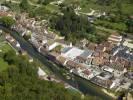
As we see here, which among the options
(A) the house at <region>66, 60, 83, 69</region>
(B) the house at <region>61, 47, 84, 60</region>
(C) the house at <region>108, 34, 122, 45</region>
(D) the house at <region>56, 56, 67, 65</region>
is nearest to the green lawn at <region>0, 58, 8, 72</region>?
(D) the house at <region>56, 56, 67, 65</region>

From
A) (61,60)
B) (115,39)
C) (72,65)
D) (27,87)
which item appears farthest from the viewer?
(115,39)

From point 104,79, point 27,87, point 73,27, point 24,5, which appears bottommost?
point 104,79

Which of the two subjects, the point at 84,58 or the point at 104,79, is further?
the point at 84,58

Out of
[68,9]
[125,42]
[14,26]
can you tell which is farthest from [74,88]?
[68,9]

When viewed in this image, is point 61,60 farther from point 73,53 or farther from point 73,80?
point 73,80

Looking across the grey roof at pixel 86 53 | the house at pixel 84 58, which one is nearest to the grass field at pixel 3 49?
the house at pixel 84 58

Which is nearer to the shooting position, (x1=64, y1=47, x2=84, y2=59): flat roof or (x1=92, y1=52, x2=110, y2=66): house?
(x1=92, y1=52, x2=110, y2=66): house

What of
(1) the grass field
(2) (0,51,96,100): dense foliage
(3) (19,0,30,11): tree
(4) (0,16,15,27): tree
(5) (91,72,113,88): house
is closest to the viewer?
(2) (0,51,96,100): dense foliage

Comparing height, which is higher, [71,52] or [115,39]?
[115,39]

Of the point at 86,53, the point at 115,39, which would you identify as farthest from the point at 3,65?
the point at 115,39

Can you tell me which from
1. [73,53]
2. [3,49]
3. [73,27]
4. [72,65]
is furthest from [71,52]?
[3,49]

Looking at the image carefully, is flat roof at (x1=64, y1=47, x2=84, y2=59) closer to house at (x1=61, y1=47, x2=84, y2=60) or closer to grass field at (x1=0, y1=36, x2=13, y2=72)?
house at (x1=61, y1=47, x2=84, y2=60)

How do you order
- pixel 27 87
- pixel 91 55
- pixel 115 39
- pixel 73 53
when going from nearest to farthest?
1. pixel 27 87
2. pixel 91 55
3. pixel 73 53
4. pixel 115 39
